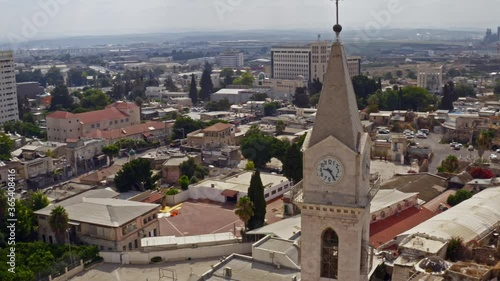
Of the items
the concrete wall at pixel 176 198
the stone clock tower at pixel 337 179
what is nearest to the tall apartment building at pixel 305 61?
the concrete wall at pixel 176 198

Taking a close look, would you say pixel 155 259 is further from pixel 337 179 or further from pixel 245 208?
pixel 337 179

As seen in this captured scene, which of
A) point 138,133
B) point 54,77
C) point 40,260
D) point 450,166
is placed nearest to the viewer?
point 40,260

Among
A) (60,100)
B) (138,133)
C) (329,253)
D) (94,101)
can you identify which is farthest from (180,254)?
(60,100)

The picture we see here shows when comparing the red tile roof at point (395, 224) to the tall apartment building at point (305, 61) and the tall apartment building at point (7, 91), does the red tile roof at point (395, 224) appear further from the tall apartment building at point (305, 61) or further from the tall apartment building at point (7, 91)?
the tall apartment building at point (305, 61)

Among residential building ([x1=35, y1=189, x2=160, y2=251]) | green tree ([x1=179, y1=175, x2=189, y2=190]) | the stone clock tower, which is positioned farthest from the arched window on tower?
green tree ([x1=179, y1=175, x2=189, y2=190])

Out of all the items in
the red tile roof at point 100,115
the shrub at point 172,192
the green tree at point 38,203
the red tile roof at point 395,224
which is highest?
the red tile roof at point 100,115

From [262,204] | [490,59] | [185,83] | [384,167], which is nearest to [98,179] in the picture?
[262,204]
